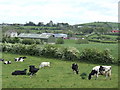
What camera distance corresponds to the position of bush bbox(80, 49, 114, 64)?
101ft

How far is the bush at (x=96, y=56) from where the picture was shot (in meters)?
30.7

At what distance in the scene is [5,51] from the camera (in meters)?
40.0

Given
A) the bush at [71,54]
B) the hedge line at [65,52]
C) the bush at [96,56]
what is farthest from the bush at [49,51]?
the bush at [96,56]

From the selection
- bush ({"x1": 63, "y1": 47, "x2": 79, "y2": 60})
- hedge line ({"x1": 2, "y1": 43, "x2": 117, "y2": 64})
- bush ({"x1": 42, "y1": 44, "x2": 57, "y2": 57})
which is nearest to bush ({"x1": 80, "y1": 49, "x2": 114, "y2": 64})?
hedge line ({"x1": 2, "y1": 43, "x2": 117, "y2": 64})

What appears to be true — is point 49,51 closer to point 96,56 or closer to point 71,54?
point 71,54

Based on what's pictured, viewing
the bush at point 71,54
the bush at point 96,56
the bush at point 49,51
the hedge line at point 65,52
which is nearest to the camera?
the bush at point 96,56

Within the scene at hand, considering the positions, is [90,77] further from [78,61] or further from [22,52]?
[22,52]

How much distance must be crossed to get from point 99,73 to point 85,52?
14.2 m

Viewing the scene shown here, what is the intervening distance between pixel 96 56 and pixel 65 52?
5152mm

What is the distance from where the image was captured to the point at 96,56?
31.2 metres

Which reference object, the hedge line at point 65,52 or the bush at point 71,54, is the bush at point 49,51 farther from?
the bush at point 71,54

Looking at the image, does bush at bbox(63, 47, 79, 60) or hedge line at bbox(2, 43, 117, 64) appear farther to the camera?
bush at bbox(63, 47, 79, 60)

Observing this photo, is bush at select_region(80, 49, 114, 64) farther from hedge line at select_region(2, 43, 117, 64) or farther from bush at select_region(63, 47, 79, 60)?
bush at select_region(63, 47, 79, 60)

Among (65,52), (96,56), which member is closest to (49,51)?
(65,52)
